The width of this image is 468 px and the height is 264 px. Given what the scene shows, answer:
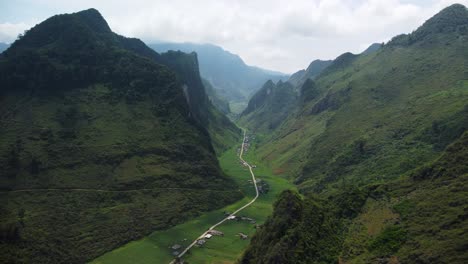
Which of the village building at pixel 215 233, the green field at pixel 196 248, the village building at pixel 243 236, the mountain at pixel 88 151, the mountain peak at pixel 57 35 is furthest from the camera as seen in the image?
the mountain peak at pixel 57 35

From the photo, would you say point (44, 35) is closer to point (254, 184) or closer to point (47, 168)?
point (47, 168)

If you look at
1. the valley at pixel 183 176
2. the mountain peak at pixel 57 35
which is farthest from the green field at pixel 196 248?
the mountain peak at pixel 57 35

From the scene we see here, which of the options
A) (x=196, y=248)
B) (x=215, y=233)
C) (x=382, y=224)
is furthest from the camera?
(x=215, y=233)

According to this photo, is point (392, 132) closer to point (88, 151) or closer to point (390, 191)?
point (390, 191)

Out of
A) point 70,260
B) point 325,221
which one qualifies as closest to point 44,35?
point 70,260

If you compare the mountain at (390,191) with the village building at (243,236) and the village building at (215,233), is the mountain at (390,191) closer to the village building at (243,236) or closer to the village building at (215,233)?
the village building at (243,236)

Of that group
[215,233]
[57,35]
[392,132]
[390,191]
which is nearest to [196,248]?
[215,233]

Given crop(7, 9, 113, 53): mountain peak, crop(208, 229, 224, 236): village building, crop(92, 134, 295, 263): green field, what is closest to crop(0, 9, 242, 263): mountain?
crop(7, 9, 113, 53): mountain peak

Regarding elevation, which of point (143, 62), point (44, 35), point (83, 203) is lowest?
point (83, 203)
